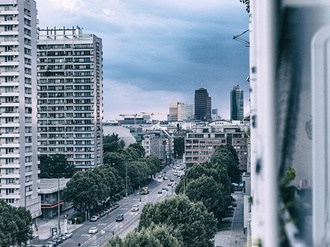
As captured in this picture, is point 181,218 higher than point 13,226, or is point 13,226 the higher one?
point 181,218

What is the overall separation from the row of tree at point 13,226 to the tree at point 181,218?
7.88m

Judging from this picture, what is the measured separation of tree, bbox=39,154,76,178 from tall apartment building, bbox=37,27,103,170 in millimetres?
3030

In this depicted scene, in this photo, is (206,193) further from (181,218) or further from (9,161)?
(9,161)

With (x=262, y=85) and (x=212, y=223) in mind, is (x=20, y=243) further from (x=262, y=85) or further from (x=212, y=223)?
(x=262, y=85)

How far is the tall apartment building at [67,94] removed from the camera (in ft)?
178

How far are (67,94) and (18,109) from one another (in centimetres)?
2083

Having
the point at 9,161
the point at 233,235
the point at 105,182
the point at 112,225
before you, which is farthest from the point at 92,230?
the point at 233,235

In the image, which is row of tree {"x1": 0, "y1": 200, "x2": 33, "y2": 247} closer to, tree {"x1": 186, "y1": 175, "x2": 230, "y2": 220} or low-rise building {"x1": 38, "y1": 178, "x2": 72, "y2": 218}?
tree {"x1": 186, "y1": 175, "x2": 230, "y2": 220}

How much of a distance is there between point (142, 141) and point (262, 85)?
272 ft

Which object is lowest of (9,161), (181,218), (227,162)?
(181,218)

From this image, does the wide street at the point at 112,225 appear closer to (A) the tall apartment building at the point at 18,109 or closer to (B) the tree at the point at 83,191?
(B) the tree at the point at 83,191

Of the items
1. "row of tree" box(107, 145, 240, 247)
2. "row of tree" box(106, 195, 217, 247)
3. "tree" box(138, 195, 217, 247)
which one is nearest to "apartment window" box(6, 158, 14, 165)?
"row of tree" box(107, 145, 240, 247)

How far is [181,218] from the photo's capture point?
21.0m

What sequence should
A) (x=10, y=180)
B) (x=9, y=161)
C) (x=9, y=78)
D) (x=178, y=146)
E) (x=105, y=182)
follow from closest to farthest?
(x=10, y=180) < (x=9, y=161) < (x=9, y=78) < (x=105, y=182) < (x=178, y=146)
